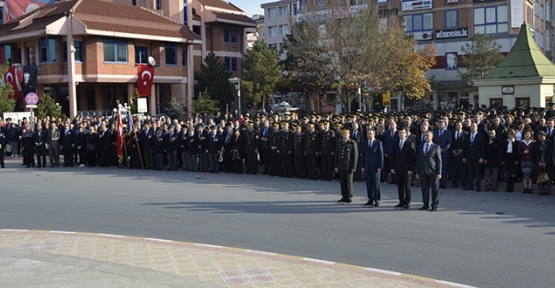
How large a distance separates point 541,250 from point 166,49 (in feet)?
132

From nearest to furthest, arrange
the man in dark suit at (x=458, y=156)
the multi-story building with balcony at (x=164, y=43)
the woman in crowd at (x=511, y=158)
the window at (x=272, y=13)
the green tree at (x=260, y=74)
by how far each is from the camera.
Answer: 1. the woman in crowd at (x=511, y=158)
2. the man in dark suit at (x=458, y=156)
3. the multi-story building with balcony at (x=164, y=43)
4. the green tree at (x=260, y=74)
5. the window at (x=272, y=13)

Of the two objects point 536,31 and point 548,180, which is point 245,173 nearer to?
point 548,180

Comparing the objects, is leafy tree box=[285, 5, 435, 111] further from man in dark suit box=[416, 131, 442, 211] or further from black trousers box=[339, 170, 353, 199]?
man in dark suit box=[416, 131, 442, 211]

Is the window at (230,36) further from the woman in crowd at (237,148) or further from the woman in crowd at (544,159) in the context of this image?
the woman in crowd at (544,159)

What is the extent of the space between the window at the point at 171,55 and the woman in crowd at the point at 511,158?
34.7 metres

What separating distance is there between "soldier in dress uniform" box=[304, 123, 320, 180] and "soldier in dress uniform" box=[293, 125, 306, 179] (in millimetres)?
247

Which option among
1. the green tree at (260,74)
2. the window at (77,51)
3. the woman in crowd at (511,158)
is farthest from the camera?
the green tree at (260,74)

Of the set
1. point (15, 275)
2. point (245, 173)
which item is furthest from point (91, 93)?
point (15, 275)

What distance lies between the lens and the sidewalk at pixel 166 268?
7457 millimetres

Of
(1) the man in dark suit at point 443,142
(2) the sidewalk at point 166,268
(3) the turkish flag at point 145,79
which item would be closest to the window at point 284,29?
(3) the turkish flag at point 145,79

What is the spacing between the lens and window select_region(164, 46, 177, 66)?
46428 mm

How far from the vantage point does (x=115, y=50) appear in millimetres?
41938

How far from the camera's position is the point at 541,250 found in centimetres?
912

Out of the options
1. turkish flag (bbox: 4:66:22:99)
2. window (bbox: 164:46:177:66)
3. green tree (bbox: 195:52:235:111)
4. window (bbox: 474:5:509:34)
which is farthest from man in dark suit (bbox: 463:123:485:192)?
window (bbox: 474:5:509:34)
